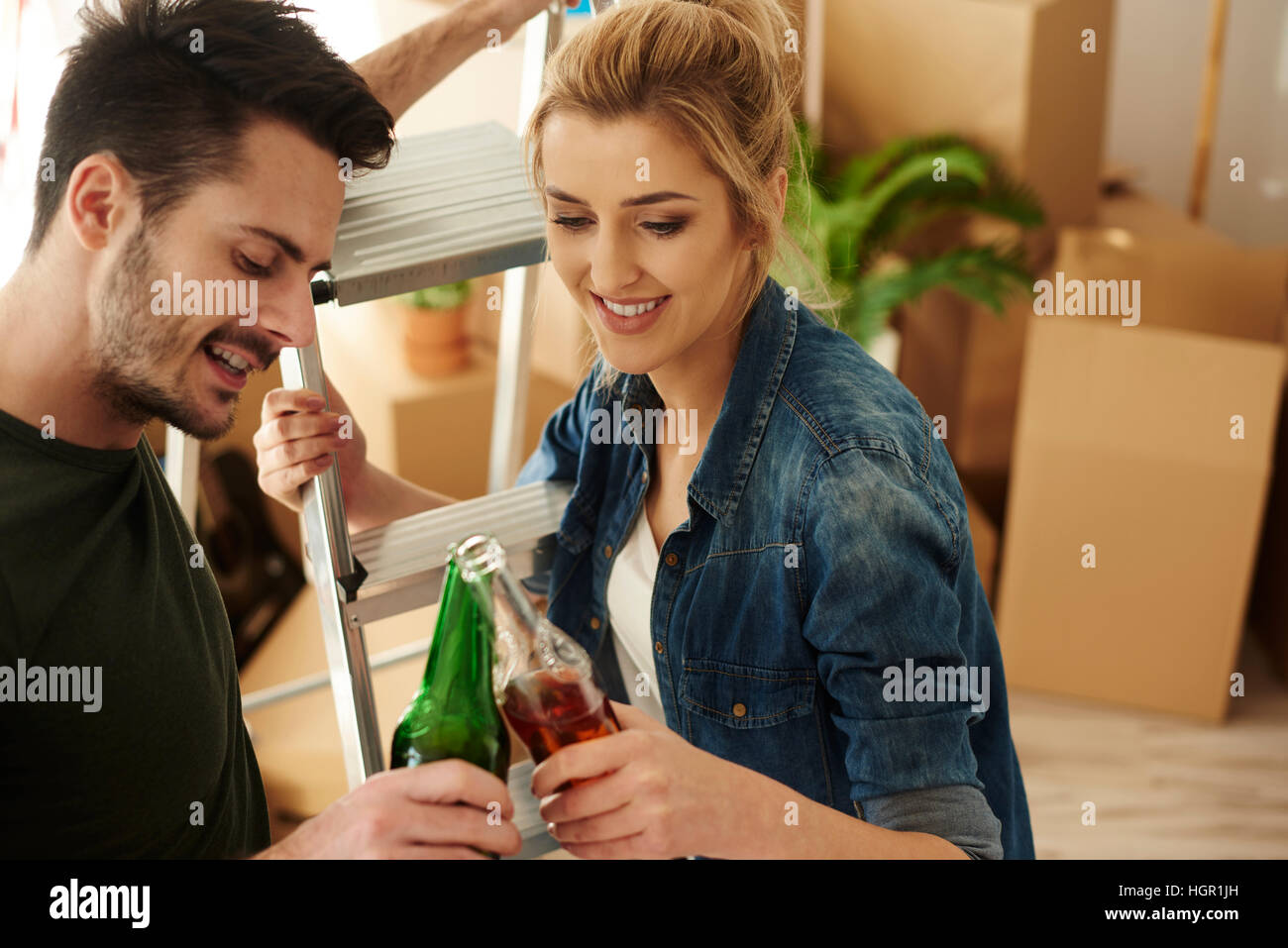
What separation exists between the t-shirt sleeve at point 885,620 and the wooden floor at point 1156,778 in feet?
4.85

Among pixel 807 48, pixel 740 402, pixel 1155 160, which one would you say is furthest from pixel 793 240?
pixel 1155 160

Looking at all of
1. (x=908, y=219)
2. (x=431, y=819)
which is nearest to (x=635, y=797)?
(x=431, y=819)

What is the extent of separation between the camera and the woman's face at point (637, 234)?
895 mm

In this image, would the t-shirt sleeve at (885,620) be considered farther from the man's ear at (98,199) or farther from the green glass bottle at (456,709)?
the man's ear at (98,199)

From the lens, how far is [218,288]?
82cm

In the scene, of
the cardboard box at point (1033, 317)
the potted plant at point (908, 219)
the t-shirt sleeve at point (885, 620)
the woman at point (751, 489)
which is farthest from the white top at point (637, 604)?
the cardboard box at point (1033, 317)

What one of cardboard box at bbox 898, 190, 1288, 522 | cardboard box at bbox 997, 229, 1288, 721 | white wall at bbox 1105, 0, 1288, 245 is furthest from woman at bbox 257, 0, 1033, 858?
white wall at bbox 1105, 0, 1288, 245

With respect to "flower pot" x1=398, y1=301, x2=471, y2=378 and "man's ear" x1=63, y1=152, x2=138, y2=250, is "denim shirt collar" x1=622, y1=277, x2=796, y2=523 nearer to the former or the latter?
"man's ear" x1=63, y1=152, x2=138, y2=250

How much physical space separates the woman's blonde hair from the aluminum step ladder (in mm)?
108

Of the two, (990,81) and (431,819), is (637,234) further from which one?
(990,81)

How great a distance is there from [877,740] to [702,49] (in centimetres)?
53

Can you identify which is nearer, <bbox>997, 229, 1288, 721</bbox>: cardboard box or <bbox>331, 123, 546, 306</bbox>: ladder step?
<bbox>331, 123, 546, 306</bbox>: ladder step

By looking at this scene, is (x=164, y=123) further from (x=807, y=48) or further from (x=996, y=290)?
(x=807, y=48)

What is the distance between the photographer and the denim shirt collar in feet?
3.18
